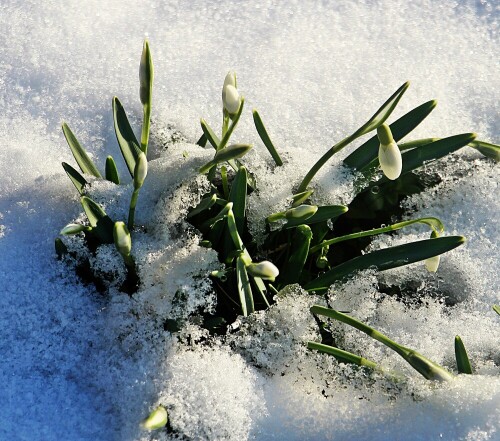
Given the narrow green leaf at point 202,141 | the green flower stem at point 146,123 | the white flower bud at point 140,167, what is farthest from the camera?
the narrow green leaf at point 202,141

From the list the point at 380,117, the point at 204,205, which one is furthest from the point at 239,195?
the point at 380,117

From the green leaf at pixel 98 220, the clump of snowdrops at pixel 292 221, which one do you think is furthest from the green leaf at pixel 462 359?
the green leaf at pixel 98 220

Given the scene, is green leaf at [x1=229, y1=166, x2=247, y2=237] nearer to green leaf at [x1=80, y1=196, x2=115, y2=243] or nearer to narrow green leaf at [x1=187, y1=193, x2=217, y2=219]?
narrow green leaf at [x1=187, y1=193, x2=217, y2=219]

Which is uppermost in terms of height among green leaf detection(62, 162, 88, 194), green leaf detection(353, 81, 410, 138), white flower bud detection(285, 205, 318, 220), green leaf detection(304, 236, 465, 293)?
green leaf detection(353, 81, 410, 138)

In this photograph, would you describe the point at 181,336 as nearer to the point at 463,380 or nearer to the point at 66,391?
the point at 66,391

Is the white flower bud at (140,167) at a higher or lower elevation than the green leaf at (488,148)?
higher

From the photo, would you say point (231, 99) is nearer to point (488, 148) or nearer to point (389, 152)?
point (389, 152)

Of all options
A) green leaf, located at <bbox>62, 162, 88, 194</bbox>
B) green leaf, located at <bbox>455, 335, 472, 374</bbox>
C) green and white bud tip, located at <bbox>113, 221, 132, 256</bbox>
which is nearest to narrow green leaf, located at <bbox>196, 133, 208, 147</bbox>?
green leaf, located at <bbox>62, 162, 88, 194</bbox>

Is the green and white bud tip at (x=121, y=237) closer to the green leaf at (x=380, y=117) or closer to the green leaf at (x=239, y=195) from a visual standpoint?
the green leaf at (x=239, y=195)

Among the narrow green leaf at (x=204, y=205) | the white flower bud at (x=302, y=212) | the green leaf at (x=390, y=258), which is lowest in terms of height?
the green leaf at (x=390, y=258)
